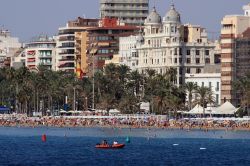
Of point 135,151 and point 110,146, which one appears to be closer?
point 135,151

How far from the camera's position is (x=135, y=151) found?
158 meters

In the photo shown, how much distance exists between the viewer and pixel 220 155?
150 metres

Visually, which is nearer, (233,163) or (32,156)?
(233,163)

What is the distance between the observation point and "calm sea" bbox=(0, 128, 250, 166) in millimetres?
137375

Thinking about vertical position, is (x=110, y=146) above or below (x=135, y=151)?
above

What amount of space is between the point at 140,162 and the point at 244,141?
4863 centimetres

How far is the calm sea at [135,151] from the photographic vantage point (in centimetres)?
13738

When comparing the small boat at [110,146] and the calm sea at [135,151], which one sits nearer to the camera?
the calm sea at [135,151]

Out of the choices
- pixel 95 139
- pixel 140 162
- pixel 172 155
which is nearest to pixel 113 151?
pixel 172 155

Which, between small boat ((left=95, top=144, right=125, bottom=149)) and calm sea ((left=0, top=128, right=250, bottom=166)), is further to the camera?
small boat ((left=95, top=144, right=125, bottom=149))

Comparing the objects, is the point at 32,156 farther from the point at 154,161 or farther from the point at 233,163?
the point at 233,163

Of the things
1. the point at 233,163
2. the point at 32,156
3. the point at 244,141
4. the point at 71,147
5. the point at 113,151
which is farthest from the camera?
the point at 244,141

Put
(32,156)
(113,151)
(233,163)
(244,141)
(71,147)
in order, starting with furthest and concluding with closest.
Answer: (244,141), (71,147), (113,151), (32,156), (233,163)

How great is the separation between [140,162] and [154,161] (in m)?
2.50
